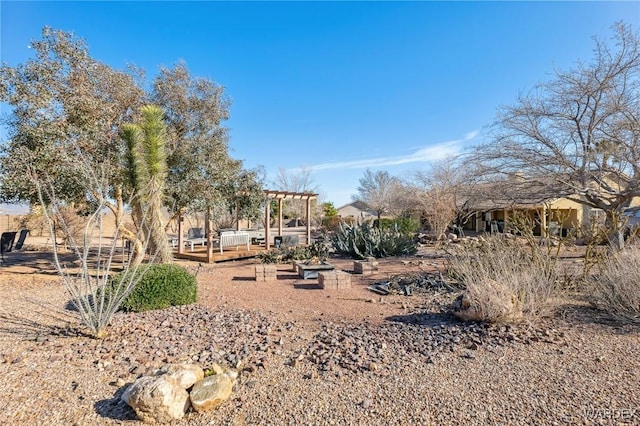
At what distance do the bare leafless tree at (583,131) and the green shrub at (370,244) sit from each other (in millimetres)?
3695

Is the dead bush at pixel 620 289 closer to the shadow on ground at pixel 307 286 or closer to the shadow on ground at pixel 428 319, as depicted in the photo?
the shadow on ground at pixel 428 319

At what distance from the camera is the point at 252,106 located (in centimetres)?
1647

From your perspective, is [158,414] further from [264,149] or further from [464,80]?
[264,149]

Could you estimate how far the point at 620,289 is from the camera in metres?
4.67

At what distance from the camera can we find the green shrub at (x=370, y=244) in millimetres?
11156

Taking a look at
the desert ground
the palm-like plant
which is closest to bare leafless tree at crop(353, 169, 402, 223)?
the palm-like plant

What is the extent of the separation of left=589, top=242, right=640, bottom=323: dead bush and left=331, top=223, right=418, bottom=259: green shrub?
252 inches

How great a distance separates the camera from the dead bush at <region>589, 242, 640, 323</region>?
450cm

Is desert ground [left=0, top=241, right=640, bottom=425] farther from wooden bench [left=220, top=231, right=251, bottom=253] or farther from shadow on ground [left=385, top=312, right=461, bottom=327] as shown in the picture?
wooden bench [left=220, top=231, right=251, bottom=253]

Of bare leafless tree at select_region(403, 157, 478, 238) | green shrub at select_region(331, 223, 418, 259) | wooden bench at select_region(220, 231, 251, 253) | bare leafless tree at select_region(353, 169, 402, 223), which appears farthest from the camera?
bare leafless tree at select_region(353, 169, 402, 223)

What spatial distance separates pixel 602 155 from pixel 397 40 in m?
6.75

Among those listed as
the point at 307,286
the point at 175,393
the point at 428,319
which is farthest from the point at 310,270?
the point at 175,393

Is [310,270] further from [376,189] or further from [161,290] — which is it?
[376,189]

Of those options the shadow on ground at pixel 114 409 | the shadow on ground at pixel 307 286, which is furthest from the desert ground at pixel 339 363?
the shadow on ground at pixel 307 286
